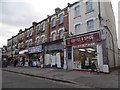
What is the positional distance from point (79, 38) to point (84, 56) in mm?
2347

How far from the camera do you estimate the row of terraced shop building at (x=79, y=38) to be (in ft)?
42.6

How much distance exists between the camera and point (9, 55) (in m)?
33.9

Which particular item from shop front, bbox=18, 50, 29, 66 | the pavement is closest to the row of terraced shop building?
the pavement

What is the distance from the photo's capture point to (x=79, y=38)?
A: 14719 millimetres

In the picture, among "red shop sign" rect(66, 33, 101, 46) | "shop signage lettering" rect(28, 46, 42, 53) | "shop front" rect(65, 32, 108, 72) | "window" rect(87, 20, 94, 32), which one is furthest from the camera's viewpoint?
"shop signage lettering" rect(28, 46, 42, 53)

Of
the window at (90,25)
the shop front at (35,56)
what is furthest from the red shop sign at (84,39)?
the shop front at (35,56)

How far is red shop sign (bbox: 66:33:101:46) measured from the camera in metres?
13.0

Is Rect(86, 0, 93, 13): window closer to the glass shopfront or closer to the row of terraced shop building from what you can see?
the row of terraced shop building

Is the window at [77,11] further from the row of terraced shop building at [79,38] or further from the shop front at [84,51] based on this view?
the shop front at [84,51]

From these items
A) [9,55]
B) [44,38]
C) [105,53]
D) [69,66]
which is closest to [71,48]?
[69,66]

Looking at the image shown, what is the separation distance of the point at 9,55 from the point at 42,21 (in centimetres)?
1747

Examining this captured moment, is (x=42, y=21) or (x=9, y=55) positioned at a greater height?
(x=42, y=21)

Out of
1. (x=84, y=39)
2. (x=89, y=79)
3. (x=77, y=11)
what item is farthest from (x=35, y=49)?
(x=89, y=79)

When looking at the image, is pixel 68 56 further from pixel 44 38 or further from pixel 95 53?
pixel 44 38
